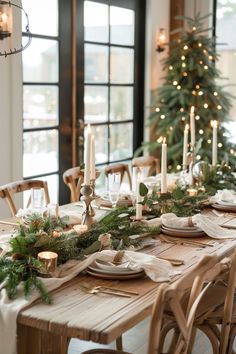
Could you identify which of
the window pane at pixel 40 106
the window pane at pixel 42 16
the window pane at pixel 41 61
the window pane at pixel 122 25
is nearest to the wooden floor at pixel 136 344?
the window pane at pixel 40 106

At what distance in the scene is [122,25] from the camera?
19.9ft

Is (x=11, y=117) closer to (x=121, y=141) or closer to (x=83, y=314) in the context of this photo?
(x=121, y=141)

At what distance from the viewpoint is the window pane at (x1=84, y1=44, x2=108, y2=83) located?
18.4 feet

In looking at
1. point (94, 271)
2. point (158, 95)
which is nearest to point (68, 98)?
point (158, 95)

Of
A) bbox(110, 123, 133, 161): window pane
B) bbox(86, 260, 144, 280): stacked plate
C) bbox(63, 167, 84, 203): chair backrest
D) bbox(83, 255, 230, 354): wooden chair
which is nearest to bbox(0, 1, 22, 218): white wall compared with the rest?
bbox(63, 167, 84, 203): chair backrest

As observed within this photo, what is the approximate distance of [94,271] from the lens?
7.65 feet

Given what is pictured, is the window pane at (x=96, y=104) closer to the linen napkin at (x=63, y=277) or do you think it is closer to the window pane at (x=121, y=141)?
the window pane at (x=121, y=141)

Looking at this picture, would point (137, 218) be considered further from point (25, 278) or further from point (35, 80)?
point (35, 80)

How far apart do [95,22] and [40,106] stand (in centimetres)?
102

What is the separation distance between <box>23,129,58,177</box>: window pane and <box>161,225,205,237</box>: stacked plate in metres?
2.23

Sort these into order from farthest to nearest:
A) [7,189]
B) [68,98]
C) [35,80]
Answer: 1. [68,98]
2. [35,80]
3. [7,189]

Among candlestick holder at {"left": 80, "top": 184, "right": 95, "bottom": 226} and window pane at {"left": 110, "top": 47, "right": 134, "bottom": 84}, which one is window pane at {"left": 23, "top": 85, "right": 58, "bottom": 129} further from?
candlestick holder at {"left": 80, "top": 184, "right": 95, "bottom": 226}

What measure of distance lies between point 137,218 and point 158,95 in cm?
349

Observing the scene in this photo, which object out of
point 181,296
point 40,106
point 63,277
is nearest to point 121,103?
point 40,106
